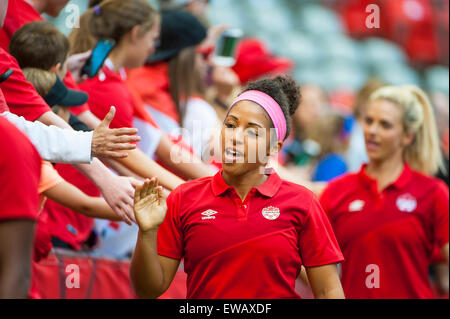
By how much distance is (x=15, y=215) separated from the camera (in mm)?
2170

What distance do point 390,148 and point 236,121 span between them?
192 centimetres

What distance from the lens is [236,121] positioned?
315 cm

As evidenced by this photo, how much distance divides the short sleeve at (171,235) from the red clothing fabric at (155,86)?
2.37 meters

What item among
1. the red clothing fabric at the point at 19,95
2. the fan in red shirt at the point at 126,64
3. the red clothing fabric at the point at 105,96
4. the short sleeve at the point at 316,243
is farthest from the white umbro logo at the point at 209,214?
the red clothing fabric at the point at 105,96

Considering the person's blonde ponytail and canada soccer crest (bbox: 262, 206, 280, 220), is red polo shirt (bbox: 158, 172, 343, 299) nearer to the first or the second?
canada soccer crest (bbox: 262, 206, 280, 220)

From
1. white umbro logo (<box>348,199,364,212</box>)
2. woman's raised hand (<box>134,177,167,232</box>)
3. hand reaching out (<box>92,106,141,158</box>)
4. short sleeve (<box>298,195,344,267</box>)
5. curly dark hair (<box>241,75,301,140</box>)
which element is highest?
curly dark hair (<box>241,75,301,140</box>)

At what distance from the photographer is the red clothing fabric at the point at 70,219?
4.46m

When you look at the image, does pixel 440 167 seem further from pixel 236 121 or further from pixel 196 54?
pixel 236 121

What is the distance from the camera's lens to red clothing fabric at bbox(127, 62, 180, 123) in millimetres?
5480

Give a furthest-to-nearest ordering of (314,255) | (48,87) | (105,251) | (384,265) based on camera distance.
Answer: (105,251) → (384,265) → (48,87) → (314,255)

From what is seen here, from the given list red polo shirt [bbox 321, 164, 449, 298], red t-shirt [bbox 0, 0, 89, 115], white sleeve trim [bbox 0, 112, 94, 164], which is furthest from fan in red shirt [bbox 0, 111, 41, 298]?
red polo shirt [bbox 321, 164, 449, 298]

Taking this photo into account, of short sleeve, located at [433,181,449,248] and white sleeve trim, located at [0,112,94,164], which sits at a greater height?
white sleeve trim, located at [0,112,94,164]

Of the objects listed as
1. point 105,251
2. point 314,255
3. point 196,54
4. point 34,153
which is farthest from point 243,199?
point 196,54

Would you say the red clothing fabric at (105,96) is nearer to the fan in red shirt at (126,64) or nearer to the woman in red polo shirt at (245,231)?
the fan in red shirt at (126,64)
